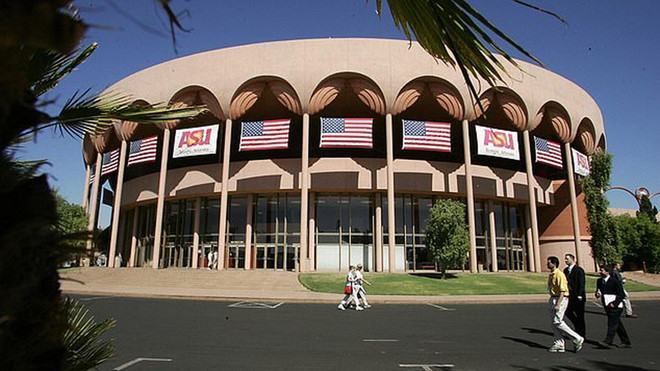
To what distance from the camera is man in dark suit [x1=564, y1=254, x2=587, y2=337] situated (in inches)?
370

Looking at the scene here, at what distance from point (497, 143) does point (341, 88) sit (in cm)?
1221

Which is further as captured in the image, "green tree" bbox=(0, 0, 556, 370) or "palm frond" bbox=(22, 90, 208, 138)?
"palm frond" bbox=(22, 90, 208, 138)

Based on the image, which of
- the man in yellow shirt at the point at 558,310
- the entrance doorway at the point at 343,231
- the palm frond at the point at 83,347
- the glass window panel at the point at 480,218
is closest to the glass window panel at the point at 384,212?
the entrance doorway at the point at 343,231

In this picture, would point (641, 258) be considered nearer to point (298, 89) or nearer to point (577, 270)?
point (298, 89)

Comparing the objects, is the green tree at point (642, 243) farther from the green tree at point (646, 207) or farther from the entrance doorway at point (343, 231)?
the entrance doorway at point (343, 231)

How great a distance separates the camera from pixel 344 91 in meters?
34.5

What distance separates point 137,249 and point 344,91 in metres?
23.6

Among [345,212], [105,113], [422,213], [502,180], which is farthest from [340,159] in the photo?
[105,113]

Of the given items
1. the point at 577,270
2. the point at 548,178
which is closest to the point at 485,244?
the point at 548,178

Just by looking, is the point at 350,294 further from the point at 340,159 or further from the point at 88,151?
the point at 88,151

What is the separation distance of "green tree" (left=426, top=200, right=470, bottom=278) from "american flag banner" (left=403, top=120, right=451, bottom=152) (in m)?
4.94

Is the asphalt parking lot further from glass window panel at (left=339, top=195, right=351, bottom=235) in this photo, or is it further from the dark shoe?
glass window panel at (left=339, top=195, right=351, bottom=235)

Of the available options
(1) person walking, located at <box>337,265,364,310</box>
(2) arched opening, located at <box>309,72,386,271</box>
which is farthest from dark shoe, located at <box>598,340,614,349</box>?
(2) arched opening, located at <box>309,72,386,271</box>

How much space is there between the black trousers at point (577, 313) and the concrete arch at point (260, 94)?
25.7m
